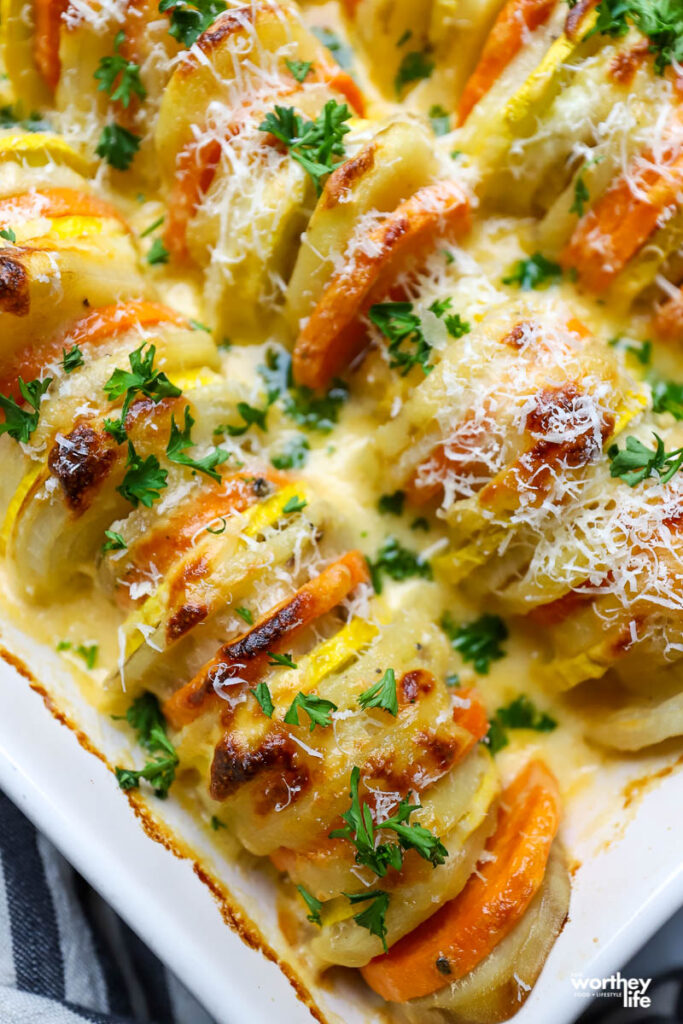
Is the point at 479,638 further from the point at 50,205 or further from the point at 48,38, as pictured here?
the point at 48,38

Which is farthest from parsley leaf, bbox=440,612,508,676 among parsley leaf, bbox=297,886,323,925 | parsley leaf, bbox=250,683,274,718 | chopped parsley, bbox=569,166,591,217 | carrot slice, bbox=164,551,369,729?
chopped parsley, bbox=569,166,591,217

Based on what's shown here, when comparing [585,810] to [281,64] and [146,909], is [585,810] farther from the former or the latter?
[281,64]

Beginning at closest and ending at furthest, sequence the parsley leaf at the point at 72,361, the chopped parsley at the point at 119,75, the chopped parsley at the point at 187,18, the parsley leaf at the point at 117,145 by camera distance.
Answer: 1. the parsley leaf at the point at 72,361
2. the chopped parsley at the point at 187,18
3. the chopped parsley at the point at 119,75
4. the parsley leaf at the point at 117,145

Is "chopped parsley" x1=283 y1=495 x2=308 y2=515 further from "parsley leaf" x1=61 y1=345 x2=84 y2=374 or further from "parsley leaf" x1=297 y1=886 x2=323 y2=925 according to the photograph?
"parsley leaf" x1=297 y1=886 x2=323 y2=925

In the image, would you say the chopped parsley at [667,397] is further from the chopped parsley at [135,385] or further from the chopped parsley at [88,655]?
the chopped parsley at [88,655]

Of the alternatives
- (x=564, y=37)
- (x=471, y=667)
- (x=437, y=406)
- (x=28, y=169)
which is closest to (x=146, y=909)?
(x=471, y=667)

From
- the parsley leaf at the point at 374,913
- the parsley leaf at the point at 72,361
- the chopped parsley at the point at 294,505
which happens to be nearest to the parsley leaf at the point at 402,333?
the chopped parsley at the point at 294,505
